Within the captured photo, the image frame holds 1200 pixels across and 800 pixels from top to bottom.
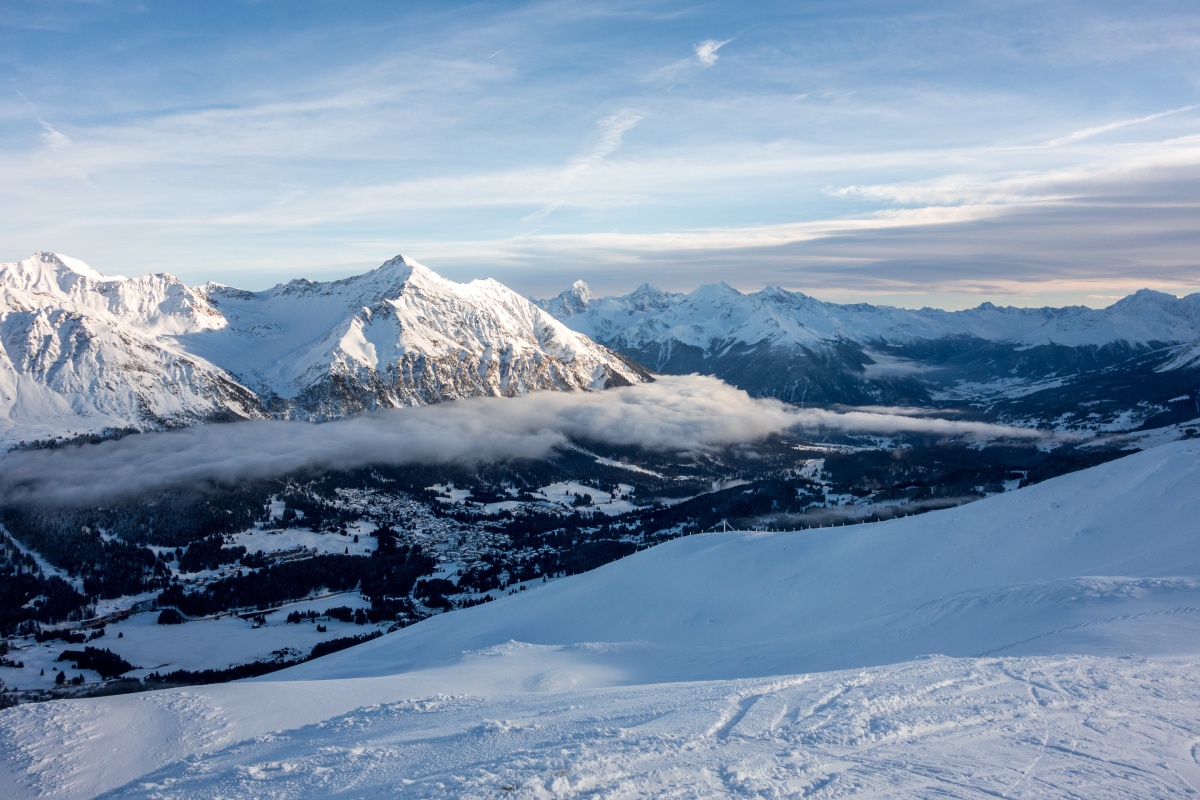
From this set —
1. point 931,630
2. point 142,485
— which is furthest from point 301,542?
point 931,630

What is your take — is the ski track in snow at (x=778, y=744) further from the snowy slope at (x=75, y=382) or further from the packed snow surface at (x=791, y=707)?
the snowy slope at (x=75, y=382)

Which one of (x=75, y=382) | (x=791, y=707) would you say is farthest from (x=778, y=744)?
(x=75, y=382)

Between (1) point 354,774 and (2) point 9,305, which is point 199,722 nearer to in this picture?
(1) point 354,774

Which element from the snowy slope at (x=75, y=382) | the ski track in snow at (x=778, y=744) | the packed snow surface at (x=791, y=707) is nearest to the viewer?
the ski track in snow at (x=778, y=744)

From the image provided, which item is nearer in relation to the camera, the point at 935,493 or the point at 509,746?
the point at 509,746

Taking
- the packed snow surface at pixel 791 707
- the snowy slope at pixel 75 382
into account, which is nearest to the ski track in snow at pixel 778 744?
the packed snow surface at pixel 791 707

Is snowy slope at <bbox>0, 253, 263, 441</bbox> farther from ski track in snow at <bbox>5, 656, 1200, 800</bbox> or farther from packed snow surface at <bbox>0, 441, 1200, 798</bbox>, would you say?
ski track in snow at <bbox>5, 656, 1200, 800</bbox>

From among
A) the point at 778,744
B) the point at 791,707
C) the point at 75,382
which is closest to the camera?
the point at 778,744

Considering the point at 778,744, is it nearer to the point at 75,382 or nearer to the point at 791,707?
the point at 791,707
